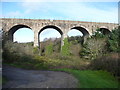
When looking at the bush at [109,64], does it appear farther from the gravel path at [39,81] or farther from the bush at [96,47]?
the bush at [96,47]

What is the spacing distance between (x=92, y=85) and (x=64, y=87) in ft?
4.30

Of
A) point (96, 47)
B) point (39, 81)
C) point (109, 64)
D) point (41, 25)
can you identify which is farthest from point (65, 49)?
point (39, 81)

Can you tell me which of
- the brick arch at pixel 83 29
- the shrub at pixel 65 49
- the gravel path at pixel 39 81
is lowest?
the gravel path at pixel 39 81

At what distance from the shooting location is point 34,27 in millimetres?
30156

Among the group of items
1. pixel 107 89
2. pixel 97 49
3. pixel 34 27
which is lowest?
pixel 107 89

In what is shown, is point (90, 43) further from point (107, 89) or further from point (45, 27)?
point (107, 89)

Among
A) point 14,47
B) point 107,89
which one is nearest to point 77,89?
point 107,89

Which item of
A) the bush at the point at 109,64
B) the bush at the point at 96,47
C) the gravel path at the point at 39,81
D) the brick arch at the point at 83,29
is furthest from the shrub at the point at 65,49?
the gravel path at the point at 39,81

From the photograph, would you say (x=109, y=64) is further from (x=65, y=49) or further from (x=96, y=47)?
(x=65, y=49)

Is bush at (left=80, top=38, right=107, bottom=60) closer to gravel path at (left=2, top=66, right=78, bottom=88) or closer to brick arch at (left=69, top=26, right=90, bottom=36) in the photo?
A: brick arch at (left=69, top=26, right=90, bottom=36)

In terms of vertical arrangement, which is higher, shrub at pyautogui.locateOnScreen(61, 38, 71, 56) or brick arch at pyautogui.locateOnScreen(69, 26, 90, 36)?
brick arch at pyautogui.locateOnScreen(69, 26, 90, 36)

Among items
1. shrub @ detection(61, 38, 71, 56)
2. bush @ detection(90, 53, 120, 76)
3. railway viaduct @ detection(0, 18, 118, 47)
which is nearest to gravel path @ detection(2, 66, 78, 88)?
bush @ detection(90, 53, 120, 76)

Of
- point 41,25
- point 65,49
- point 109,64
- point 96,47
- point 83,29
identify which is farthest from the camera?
point 83,29

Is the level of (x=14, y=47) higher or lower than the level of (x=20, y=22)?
lower
